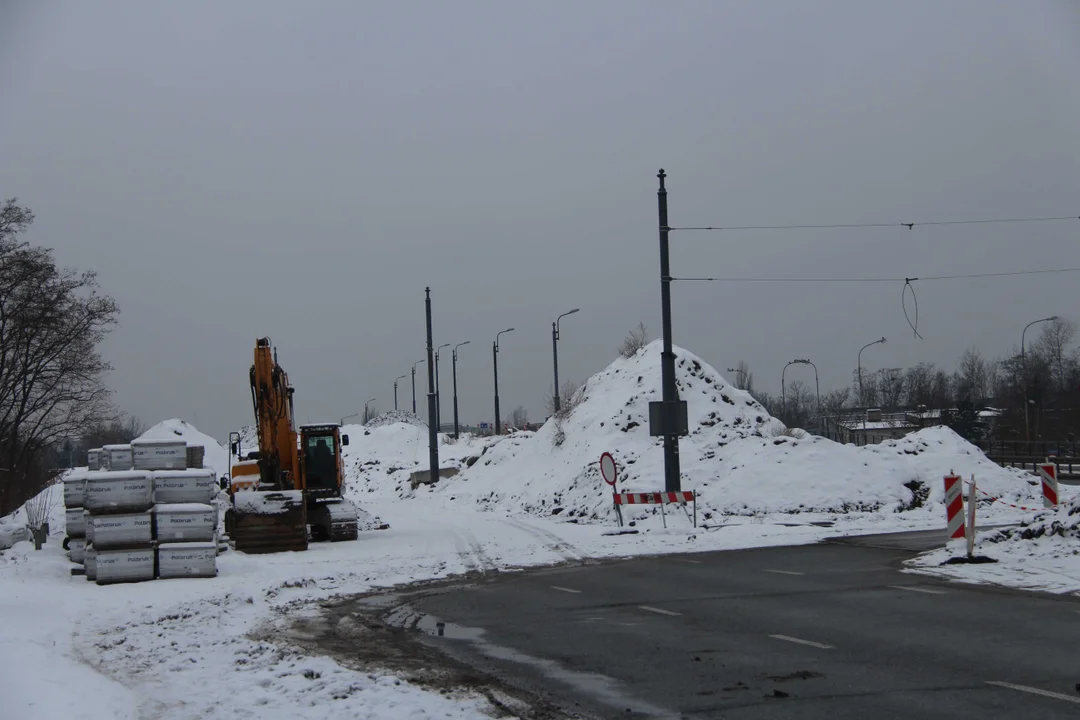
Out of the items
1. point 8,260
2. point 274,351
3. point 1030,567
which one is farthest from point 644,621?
point 8,260

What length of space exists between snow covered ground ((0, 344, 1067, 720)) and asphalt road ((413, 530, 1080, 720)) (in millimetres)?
1611

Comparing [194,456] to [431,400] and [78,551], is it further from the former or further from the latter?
[78,551]

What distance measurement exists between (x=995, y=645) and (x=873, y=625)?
1.55 meters

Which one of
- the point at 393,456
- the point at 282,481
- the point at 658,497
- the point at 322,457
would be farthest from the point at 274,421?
the point at 393,456

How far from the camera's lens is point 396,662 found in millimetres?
9641

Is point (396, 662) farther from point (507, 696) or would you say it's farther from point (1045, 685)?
point (1045, 685)

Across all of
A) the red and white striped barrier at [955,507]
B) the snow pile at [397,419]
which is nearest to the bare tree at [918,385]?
the snow pile at [397,419]

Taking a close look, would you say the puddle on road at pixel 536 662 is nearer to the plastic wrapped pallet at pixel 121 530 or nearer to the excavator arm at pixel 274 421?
the plastic wrapped pallet at pixel 121 530

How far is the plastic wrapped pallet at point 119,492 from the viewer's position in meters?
16.8

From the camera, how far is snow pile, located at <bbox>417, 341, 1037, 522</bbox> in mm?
26750

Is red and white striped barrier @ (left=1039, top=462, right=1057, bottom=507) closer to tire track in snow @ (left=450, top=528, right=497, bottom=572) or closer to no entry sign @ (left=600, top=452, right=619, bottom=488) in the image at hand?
no entry sign @ (left=600, top=452, right=619, bottom=488)

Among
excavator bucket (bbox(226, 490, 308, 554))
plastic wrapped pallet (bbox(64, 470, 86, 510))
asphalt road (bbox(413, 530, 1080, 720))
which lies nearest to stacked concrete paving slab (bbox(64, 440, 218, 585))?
plastic wrapped pallet (bbox(64, 470, 86, 510))

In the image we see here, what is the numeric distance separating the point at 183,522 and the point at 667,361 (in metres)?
12.1

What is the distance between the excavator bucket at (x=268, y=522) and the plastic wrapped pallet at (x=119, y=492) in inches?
196
